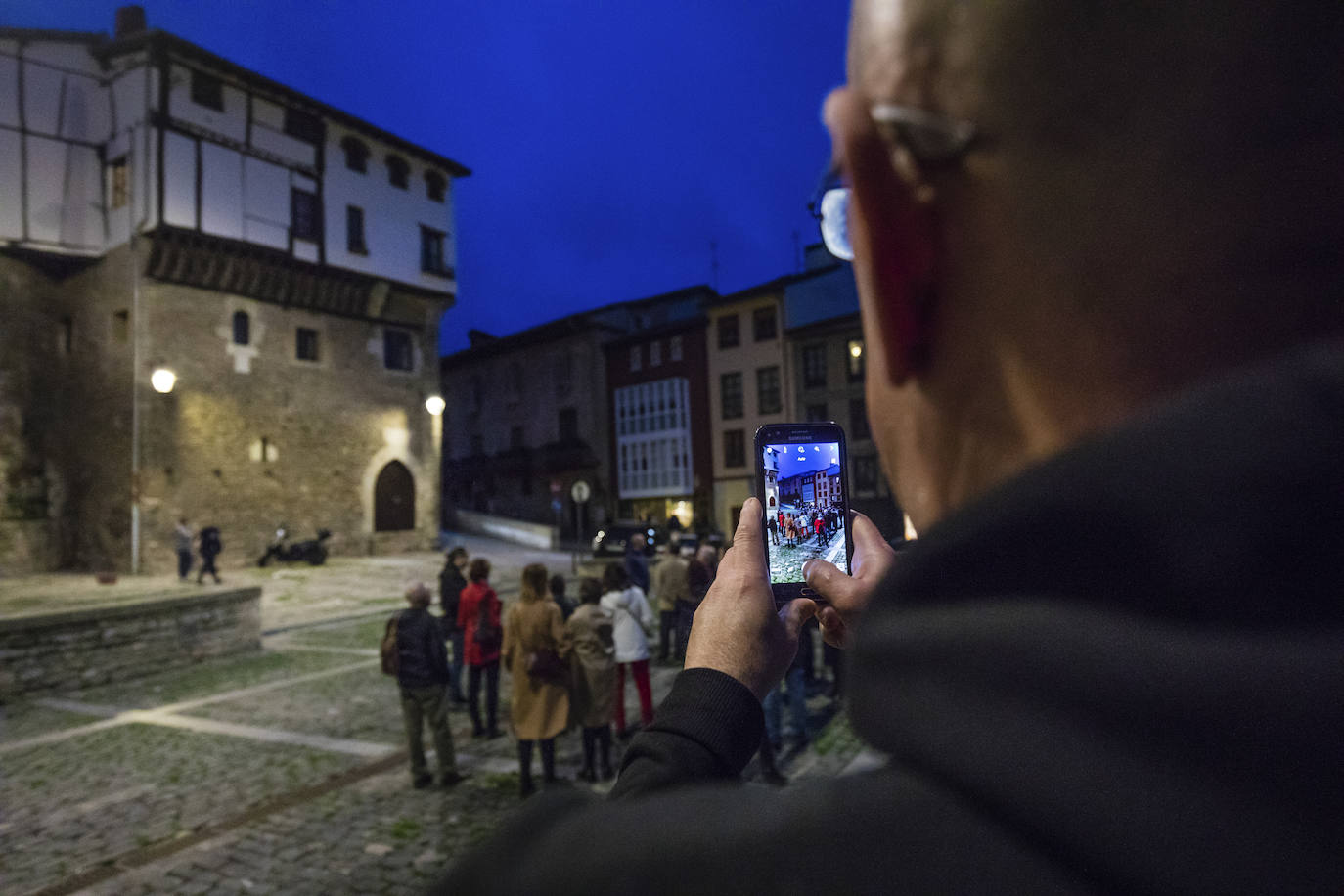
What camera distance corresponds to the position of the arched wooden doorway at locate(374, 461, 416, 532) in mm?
27516

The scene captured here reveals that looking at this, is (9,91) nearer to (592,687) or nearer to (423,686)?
(423,686)

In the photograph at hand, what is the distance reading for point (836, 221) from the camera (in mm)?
1006

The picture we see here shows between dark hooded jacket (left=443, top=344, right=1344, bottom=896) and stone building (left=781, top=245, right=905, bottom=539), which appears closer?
dark hooded jacket (left=443, top=344, right=1344, bottom=896)

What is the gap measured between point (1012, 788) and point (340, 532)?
2842 cm

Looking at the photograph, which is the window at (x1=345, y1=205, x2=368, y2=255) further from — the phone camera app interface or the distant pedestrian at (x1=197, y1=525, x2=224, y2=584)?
the phone camera app interface

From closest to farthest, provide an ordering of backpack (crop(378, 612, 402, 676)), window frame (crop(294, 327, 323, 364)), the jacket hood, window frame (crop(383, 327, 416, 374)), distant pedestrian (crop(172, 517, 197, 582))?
1. the jacket hood
2. backpack (crop(378, 612, 402, 676))
3. distant pedestrian (crop(172, 517, 197, 582))
4. window frame (crop(294, 327, 323, 364))
5. window frame (crop(383, 327, 416, 374))

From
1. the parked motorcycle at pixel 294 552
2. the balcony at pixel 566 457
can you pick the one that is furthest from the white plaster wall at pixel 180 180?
the balcony at pixel 566 457

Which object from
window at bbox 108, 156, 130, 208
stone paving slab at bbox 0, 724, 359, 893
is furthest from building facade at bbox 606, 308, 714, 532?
stone paving slab at bbox 0, 724, 359, 893

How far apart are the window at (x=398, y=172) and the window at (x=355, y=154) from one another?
1.05 metres

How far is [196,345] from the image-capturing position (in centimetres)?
2292

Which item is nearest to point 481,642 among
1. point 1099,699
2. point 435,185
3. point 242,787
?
point 242,787

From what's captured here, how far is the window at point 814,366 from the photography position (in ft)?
106

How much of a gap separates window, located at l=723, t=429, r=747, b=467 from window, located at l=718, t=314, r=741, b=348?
13.9 ft

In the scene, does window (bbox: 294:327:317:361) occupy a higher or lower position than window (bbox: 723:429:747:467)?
higher
